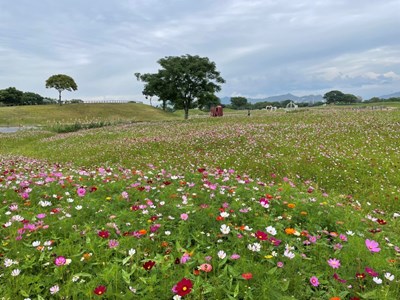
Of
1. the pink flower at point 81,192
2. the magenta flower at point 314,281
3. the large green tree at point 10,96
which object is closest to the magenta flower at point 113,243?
the pink flower at point 81,192

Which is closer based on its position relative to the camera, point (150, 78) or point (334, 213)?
point (334, 213)

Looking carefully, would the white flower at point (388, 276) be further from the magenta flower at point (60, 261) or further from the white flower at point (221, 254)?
the magenta flower at point (60, 261)

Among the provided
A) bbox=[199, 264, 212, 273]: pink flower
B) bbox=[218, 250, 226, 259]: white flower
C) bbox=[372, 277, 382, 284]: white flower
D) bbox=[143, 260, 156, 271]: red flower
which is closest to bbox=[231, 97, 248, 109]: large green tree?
bbox=[218, 250, 226, 259]: white flower

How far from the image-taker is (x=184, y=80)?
46.9 meters

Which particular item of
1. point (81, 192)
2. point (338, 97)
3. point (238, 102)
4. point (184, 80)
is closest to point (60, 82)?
point (184, 80)

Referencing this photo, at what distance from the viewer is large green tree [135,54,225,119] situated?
46.2m

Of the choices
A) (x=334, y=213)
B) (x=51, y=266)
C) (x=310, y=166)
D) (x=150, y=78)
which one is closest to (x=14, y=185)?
(x=51, y=266)

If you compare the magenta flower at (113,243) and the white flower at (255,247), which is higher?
the white flower at (255,247)

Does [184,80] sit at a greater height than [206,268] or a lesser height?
greater

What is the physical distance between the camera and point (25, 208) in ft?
18.9

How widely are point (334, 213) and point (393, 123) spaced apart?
61.3 feet

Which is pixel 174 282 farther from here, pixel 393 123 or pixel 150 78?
Result: pixel 150 78

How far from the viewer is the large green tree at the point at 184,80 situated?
4622 cm

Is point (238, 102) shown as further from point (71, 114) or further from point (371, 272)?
point (371, 272)
